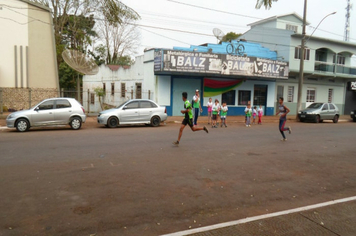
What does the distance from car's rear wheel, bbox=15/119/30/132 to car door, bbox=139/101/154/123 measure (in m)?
5.43

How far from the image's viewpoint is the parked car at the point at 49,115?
504 inches

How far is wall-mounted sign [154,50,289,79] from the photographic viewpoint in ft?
64.0

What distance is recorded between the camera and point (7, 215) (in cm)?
408

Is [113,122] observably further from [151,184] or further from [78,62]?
[151,184]

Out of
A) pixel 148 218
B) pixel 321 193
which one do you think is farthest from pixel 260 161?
pixel 148 218

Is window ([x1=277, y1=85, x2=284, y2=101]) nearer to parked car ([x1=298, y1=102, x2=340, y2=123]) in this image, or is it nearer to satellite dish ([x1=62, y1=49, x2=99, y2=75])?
parked car ([x1=298, y1=102, x2=340, y2=123])

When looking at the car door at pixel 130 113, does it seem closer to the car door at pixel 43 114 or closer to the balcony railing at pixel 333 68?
the car door at pixel 43 114

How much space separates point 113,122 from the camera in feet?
49.1

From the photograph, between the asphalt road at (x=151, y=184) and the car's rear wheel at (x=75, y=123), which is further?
the car's rear wheel at (x=75, y=123)

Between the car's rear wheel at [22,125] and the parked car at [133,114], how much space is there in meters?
3.39

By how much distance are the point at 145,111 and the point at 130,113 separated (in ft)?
2.73

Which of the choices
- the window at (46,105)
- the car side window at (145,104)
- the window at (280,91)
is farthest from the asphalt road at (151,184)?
the window at (280,91)

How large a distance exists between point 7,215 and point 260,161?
6.01m

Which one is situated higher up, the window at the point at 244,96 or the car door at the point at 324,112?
the window at the point at 244,96
